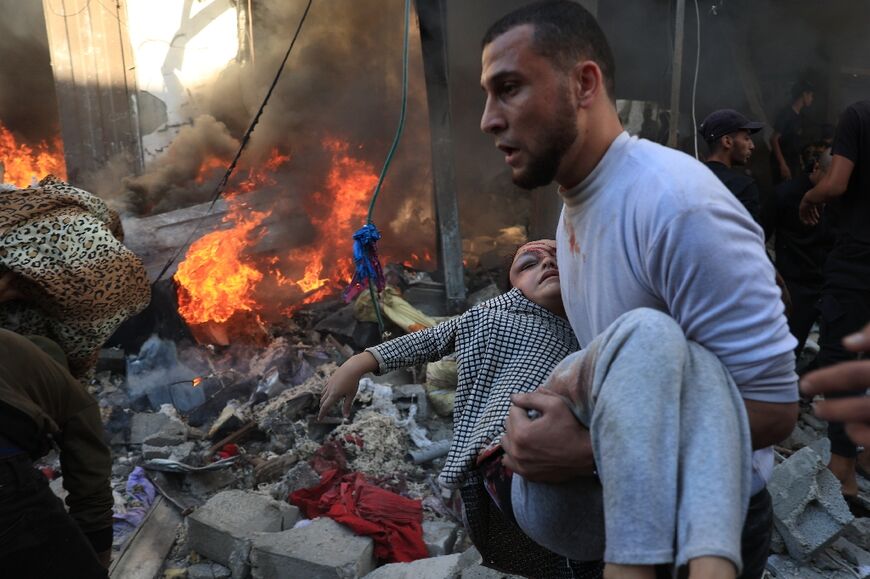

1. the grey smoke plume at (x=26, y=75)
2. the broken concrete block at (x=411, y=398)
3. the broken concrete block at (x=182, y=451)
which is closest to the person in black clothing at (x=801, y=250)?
the broken concrete block at (x=411, y=398)

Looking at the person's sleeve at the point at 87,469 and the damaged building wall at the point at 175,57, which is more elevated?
the damaged building wall at the point at 175,57

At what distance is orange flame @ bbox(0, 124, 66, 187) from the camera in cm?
1088

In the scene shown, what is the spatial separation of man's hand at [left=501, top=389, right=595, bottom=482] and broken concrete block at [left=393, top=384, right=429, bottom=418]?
4757 mm

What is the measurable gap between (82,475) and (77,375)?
0.56 metres

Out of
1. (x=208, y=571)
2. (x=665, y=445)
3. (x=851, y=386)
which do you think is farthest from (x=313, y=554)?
(x=851, y=386)

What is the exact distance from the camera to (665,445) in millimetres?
1271

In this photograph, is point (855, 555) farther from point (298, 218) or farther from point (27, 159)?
point (27, 159)

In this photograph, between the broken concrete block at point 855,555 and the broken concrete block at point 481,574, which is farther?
the broken concrete block at point 855,555

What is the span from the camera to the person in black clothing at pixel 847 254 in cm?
448

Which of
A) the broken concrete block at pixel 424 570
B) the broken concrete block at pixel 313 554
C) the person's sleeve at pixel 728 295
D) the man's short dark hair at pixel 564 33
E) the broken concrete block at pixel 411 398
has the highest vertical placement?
the man's short dark hair at pixel 564 33

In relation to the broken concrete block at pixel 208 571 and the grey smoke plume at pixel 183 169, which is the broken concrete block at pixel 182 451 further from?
the grey smoke plume at pixel 183 169

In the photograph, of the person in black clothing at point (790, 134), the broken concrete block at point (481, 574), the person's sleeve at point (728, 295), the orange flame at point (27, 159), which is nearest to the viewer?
the person's sleeve at point (728, 295)

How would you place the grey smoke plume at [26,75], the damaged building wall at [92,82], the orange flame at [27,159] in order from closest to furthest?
the damaged building wall at [92,82]
the grey smoke plume at [26,75]
the orange flame at [27,159]

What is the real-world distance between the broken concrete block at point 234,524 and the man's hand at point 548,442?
318 cm
